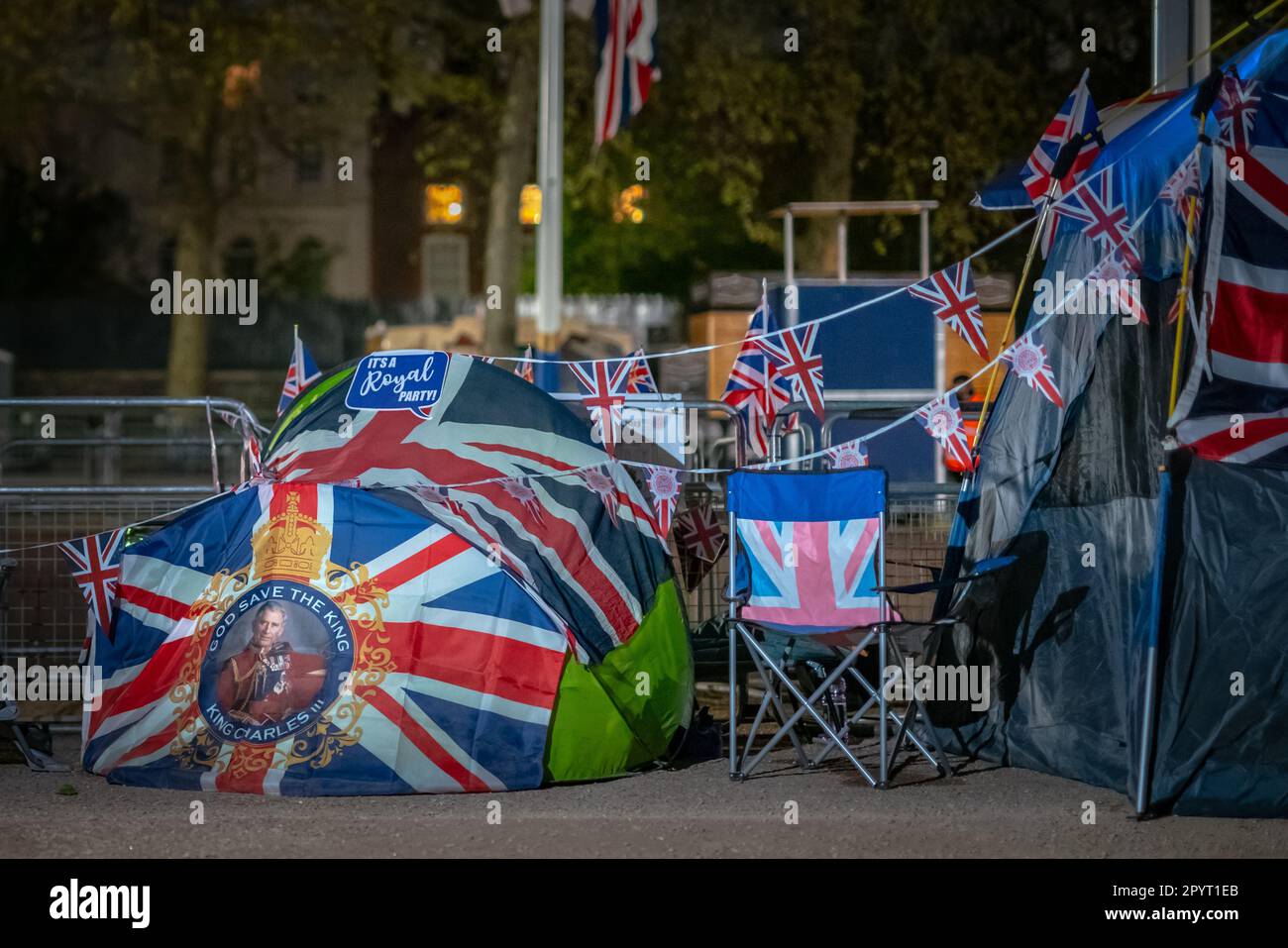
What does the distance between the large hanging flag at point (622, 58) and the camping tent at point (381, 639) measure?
8258 millimetres

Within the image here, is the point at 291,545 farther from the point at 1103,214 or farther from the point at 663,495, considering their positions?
the point at 1103,214

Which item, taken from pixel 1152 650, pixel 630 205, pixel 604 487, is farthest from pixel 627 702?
pixel 630 205

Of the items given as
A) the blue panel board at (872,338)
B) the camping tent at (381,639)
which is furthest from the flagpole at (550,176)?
the camping tent at (381,639)

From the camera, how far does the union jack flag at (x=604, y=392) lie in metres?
8.77

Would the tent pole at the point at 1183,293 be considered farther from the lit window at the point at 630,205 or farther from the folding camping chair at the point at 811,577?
the lit window at the point at 630,205

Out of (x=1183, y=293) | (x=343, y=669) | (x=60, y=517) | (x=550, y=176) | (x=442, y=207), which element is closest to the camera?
(x=1183, y=293)

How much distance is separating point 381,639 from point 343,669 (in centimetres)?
20

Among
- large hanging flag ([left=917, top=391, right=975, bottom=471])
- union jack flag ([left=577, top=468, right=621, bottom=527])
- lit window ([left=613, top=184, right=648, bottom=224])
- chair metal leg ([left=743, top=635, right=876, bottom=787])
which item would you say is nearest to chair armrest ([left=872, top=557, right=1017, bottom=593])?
chair metal leg ([left=743, top=635, right=876, bottom=787])

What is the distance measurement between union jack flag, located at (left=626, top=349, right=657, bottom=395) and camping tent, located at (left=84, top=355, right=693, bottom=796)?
1382 mm

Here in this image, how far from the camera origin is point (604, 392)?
8.80 m

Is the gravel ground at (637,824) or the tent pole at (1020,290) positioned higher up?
the tent pole at (1020,290)

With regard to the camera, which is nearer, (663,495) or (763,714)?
(763,714)

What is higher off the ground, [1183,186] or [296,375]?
[1183,186]

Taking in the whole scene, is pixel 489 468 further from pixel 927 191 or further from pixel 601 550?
pixel 927 191
